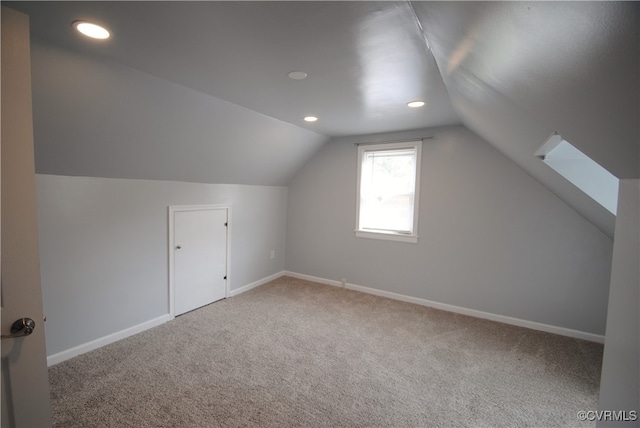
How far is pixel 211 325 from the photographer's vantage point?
118 inches

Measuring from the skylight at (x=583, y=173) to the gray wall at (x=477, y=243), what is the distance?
0.93 m

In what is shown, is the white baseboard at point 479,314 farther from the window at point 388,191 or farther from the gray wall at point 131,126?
the gray wall at point 131,126

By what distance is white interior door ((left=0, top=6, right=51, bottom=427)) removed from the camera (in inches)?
39.7

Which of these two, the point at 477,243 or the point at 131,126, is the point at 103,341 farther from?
the point at 477,243

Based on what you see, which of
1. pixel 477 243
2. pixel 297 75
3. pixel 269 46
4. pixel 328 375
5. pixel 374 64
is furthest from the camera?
pixel 477 243

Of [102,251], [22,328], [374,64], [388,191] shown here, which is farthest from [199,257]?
[374,64]

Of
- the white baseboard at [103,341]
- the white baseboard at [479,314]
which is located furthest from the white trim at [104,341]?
the white baseboard at [479,314]

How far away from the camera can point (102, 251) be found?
2.53 m

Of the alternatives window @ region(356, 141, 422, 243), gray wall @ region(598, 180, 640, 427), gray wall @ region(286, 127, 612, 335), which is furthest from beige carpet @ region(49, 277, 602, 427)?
window @ region(356, 141, 422, 243)

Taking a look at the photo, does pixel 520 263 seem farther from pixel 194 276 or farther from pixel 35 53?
pixel 35 53

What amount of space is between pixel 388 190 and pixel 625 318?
3028 mm

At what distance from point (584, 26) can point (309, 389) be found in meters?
2.31

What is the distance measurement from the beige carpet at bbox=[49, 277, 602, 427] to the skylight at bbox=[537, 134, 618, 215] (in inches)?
56.2

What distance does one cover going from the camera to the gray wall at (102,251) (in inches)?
87.7
